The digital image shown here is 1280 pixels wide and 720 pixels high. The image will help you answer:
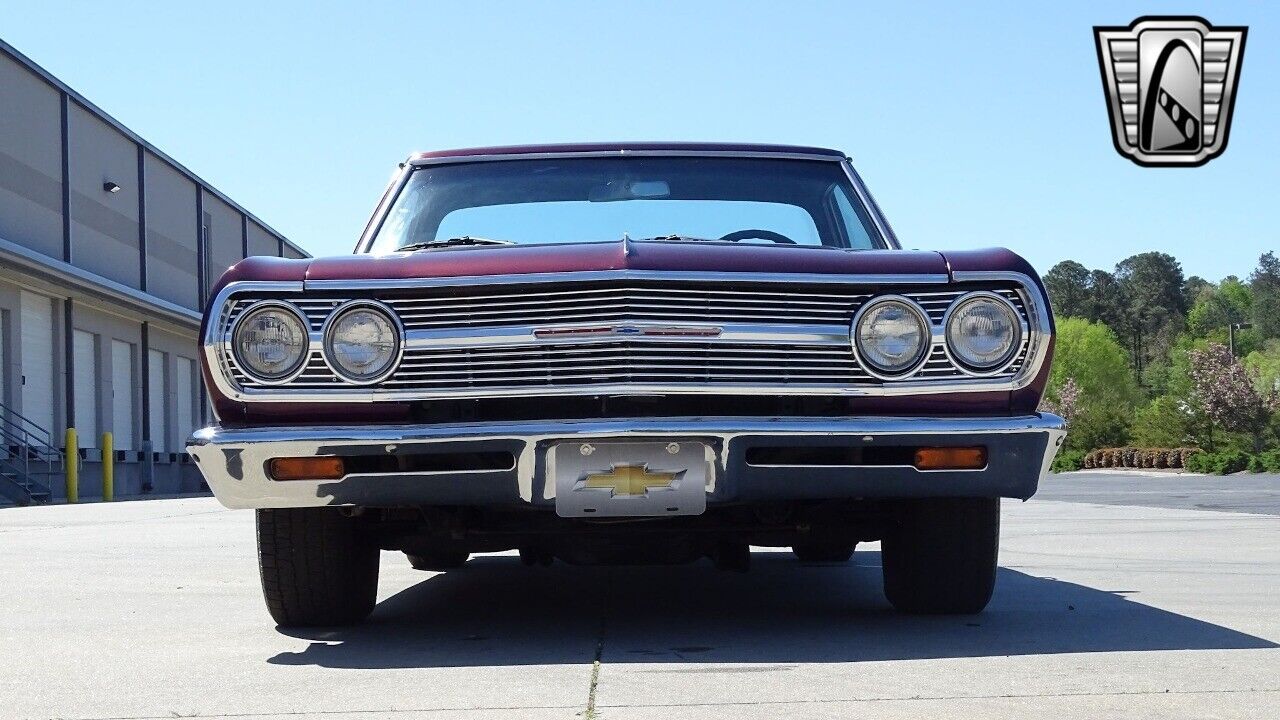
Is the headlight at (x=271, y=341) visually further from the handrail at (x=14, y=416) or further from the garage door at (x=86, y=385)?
the garage door at (x=86, y=385)

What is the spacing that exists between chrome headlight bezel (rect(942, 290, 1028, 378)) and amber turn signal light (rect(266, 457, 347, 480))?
164 cm

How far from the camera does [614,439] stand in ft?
12.6

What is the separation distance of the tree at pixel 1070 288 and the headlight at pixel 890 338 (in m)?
122

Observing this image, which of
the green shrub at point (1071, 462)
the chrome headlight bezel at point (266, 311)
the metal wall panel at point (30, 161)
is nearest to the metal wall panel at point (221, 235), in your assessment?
the metal wall panel at point (30, 161)

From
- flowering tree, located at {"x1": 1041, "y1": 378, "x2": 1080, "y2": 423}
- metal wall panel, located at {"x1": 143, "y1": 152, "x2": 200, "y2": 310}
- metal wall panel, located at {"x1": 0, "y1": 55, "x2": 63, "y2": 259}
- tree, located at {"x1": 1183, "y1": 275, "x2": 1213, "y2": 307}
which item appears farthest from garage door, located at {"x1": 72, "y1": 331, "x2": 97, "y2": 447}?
tree, located at {"x1": 1183, "y1": 275, "x2": 1213, "y2": 307}

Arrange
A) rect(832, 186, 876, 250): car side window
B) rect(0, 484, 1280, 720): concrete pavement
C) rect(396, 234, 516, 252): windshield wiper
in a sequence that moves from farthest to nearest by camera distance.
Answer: rect(832, 186, 876, 250): car side window → rect(396, 234, 516, 252): windshield wiper → rect(0, 484, 1280, 720): concrete pavement

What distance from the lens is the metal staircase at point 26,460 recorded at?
75.5 feet

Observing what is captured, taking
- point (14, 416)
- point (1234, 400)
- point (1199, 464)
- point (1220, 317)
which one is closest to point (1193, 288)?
point (1220, 317)

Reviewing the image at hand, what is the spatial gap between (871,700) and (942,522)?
1258mm

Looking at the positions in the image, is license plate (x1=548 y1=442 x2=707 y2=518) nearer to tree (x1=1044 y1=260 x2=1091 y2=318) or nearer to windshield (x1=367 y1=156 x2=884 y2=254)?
windshield (x1=367 y1=156 x2=884 y2=254)

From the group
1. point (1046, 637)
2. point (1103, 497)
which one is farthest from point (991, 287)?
point (1103, 497)

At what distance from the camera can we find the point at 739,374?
3967mm

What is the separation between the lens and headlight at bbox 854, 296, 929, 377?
4008mm

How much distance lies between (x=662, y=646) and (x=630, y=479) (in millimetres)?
489
